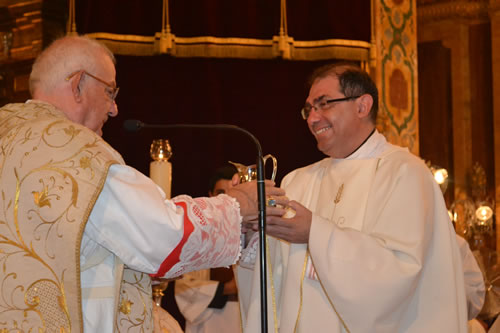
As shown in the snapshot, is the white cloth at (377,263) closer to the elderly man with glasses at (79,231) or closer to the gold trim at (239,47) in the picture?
the elderly man with glasses at (79,231)

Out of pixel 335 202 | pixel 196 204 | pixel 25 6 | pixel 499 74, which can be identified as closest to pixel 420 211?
pixel 335 202

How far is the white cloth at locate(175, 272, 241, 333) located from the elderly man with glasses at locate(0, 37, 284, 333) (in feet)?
9.42

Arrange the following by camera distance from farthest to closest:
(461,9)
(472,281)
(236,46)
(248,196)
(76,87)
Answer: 1. (461,9)
2. (236,46)
3. (472,281)
4. (248,196)
5. (76,87)

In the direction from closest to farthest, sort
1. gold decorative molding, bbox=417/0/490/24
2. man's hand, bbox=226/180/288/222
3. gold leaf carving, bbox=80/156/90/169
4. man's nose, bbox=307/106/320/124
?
gold leaf carving, bbox=80/156/90/169 < man's hand, bbox=226/180/288/222 < man's nose, bbox=307/106/320/124 < gold decorative molding, bbox=417/0/490/24

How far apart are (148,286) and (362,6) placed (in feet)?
15.6

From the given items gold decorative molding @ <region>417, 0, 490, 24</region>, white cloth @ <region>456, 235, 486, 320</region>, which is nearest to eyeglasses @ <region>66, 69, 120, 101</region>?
white cloth @ <region>456, 235, 486, 320</region>

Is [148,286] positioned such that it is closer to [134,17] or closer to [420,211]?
[420,211]

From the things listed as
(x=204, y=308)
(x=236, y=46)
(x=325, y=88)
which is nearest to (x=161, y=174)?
(x=325, y=88)

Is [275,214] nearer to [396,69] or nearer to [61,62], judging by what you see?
[61,62]

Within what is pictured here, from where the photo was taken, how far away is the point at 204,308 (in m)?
5.86

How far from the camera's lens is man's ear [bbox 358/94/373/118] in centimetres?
388

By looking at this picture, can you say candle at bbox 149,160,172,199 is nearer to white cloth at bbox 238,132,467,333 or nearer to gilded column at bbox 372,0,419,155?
white cloth at bbox 238,132,467,333

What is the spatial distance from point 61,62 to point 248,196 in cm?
96

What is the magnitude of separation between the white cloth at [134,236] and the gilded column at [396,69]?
462 cm
